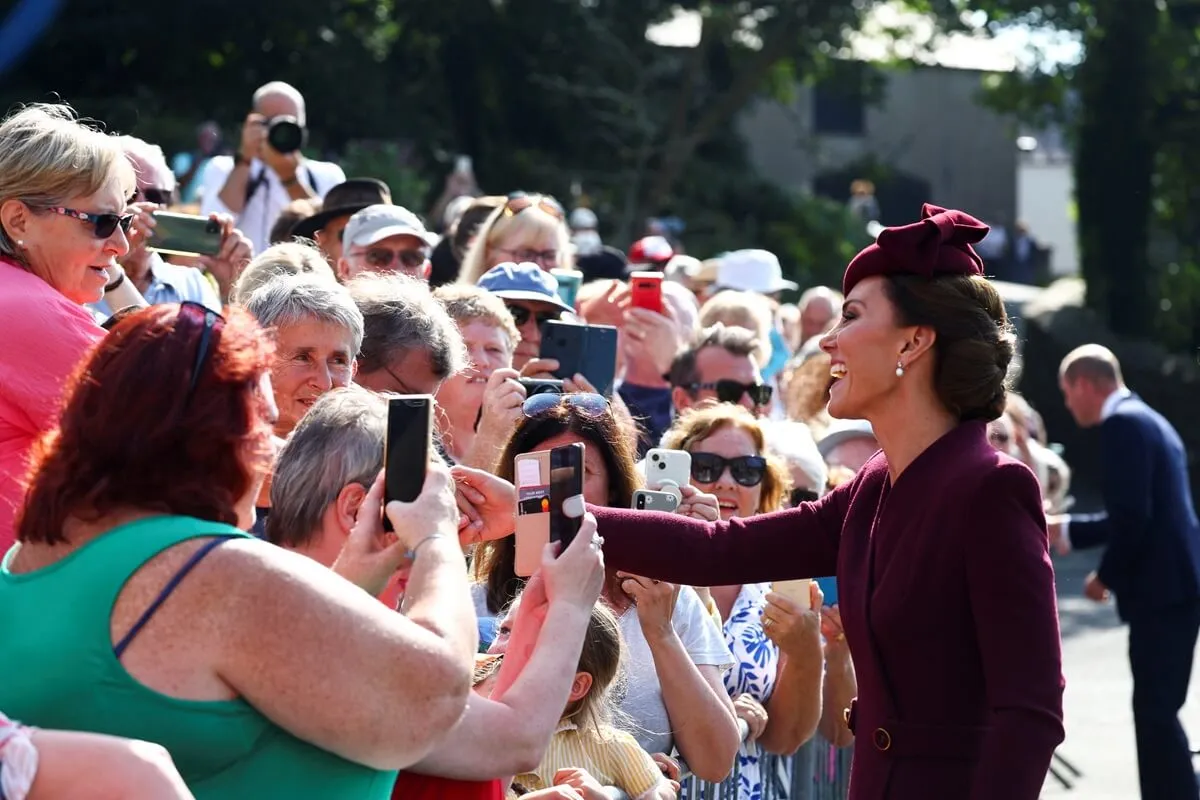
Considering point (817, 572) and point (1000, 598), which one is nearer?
point (1000, 598)

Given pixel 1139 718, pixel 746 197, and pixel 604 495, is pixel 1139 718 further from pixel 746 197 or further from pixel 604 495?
pixel 746 197

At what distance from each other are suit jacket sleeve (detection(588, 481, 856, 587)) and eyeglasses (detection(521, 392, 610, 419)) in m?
0.55

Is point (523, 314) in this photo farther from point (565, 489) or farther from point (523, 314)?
point (565, 489)

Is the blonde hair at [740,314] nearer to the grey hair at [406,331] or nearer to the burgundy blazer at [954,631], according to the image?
the grey hair at [406,331]

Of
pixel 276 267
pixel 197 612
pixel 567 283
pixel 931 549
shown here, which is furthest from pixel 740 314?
pixel 197 612

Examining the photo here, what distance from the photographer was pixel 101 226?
4062mm

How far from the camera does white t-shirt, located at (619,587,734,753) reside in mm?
4047

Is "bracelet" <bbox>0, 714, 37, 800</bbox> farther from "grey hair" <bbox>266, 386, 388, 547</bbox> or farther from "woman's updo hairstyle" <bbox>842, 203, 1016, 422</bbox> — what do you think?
"woman's updo hairstyle" <bbox>842, 203, 1016, 422</bbox>

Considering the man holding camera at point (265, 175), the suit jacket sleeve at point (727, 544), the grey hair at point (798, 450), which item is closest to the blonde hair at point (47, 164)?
the suit jacket sleeve at point (727, 544)

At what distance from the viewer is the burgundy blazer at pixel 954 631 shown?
3154 millimetres

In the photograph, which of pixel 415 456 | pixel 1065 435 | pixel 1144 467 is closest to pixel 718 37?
pixel 1065 435

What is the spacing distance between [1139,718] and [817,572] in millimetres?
4924

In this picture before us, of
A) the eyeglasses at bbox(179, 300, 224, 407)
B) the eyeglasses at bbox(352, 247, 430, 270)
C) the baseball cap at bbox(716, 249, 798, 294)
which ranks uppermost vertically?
the eyeglasses at bbox(179, 300, 224, 407)

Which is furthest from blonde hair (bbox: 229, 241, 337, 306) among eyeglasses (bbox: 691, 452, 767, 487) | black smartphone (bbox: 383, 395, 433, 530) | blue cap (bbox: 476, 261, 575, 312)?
black smartphone (bbox: 383, 395, 433, 530)
